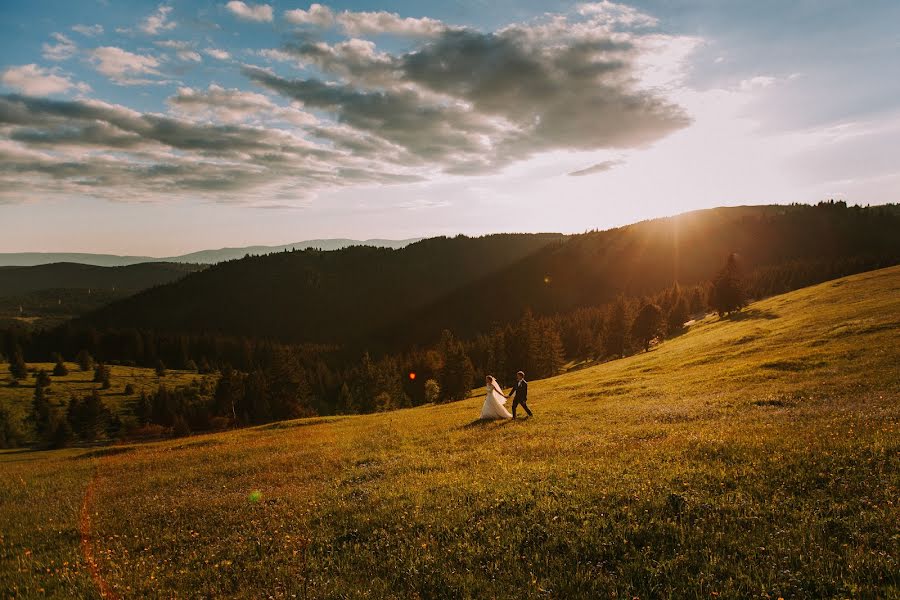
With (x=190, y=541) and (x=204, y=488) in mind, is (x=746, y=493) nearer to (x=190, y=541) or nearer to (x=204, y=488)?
(x=190, y=541)

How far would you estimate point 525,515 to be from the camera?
10789 millimetres

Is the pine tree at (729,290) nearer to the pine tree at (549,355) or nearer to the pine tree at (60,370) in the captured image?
the pine tree at (549,355)

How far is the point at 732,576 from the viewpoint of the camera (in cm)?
752

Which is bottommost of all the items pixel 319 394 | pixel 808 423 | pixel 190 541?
pixel 319 394

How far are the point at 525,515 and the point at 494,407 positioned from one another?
1951 cm

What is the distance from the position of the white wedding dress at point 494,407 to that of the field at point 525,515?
557cm

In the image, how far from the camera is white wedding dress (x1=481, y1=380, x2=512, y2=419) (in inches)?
1182

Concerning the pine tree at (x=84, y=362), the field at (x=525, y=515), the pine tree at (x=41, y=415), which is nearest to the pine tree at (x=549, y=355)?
the field at (x=525, y=515)

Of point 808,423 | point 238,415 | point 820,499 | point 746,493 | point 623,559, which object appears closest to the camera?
point 623,559

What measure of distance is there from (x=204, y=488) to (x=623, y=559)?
58.2 ft

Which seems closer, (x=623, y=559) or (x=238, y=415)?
(x=623, y=559)

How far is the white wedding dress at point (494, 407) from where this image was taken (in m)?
30.0

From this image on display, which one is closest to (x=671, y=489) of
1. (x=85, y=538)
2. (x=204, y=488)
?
(x=85, y=538)

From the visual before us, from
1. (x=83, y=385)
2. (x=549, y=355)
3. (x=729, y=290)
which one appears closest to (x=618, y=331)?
(x=549, y=355)
